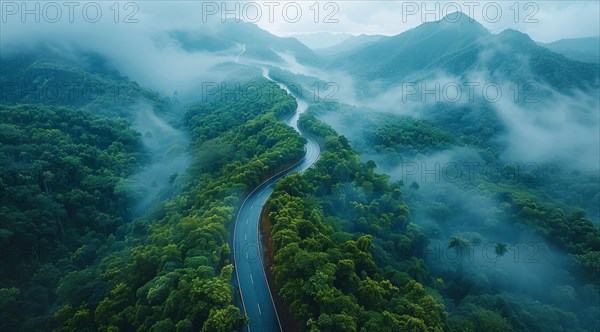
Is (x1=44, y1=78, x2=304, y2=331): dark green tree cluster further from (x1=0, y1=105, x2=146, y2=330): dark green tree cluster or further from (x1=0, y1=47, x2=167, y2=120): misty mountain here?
(x1=0, y1=47, x2=167, y2=120): misty mountain

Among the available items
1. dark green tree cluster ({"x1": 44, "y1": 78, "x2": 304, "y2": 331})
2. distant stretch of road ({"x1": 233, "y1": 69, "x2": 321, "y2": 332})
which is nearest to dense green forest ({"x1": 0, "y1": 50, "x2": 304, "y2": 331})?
dark green tree cluster ({"x1": 44, "y1": 78, "x2": 304, "y2": 331})

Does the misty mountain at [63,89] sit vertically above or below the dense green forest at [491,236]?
above

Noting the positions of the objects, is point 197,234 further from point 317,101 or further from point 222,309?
point 317,101

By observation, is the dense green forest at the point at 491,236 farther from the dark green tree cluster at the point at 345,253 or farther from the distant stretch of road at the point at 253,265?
the distant stretch of road at the point at 253,265

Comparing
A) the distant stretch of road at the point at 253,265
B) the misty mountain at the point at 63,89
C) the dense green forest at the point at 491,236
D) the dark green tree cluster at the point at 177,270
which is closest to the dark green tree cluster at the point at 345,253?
the distant stretch of road at the point at 253,265

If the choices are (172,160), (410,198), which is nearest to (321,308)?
(410,198)

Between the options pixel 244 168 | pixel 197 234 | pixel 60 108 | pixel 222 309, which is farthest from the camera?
pixel 60 108

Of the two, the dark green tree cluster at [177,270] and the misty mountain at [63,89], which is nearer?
Result: the dark green tree cluster at [177,270]
